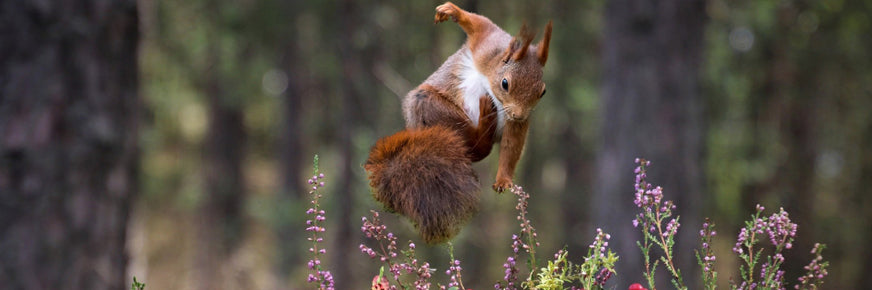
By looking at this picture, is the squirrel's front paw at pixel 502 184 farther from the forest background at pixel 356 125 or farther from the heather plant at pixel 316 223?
the heather plant at pixel 316 223

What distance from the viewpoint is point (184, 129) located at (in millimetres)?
16797

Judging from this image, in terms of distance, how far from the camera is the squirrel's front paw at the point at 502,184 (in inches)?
61.3

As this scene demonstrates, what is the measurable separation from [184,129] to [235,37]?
21.8ft

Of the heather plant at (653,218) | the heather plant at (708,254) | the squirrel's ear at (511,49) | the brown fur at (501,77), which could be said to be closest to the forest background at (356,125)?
the brown fur at (501,77)

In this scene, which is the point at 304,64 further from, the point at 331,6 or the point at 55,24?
the point at 55,24

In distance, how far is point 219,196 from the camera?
52.9 feet

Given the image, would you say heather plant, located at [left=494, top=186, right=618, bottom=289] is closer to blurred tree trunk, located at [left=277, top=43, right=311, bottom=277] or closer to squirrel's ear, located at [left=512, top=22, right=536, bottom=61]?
squirrel's ear, located at [left=512, top=22, right=536, bottom=61]

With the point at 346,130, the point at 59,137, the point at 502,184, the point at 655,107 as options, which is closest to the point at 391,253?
the point at 502,184

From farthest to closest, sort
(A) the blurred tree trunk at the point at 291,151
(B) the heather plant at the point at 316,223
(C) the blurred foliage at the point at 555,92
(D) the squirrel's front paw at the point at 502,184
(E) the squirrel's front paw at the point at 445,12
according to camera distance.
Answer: (A) the blurred tree trunk at the point at 291,151 → (C) the blurred foliage at the point at 555,92 → (B) the heather plant at the point at 316,223 → (D) the squirrel's front paw at the point at 502,184 → (E) the squirrel's front paw at the point at 445,12

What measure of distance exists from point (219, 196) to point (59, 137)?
12.6 m

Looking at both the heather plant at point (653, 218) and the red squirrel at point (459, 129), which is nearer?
the red squirrel at point (459, 129)

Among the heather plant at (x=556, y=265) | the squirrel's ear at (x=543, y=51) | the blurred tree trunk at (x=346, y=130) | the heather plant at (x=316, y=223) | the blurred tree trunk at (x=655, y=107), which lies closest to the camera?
the squirrel's ear at (x=543, y=51)

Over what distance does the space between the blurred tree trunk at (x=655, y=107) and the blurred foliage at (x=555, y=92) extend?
300 centimetres

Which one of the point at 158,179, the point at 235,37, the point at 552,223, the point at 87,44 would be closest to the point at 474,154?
the point at 87,44
